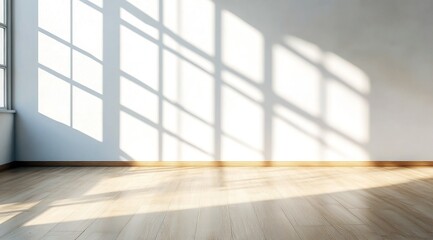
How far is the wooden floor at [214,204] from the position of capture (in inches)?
78.7

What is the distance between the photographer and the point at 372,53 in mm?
4559

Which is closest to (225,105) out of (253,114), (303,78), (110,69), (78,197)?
(253,114)

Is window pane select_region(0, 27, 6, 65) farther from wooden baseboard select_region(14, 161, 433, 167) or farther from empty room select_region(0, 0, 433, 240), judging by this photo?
wooden baseboard select_region(14, 161, 433, 167)

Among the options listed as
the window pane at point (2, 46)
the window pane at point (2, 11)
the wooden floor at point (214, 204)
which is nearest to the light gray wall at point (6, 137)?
the wooden floor at point (214, 204)

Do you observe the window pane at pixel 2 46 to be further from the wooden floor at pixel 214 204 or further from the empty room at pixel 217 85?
the wooden floor at pixel 214 204

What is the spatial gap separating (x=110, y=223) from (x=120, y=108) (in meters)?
2.46

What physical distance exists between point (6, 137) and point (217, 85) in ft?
7.38

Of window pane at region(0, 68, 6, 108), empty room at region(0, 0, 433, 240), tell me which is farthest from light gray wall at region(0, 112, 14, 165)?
window pane at region(0, 68, 6, 108)

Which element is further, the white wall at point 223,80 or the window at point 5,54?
the white wall at point 223,80

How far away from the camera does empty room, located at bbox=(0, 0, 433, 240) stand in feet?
14.5

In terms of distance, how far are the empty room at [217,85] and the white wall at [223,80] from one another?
0.04ft

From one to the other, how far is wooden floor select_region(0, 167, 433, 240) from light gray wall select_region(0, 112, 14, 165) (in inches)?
9.9

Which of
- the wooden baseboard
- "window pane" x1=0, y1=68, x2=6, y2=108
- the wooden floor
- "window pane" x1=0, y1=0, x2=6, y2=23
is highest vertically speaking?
"window pane" x1=0, y1=0, x2=6, y2=23

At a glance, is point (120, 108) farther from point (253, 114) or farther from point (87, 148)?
point (253, 114)
